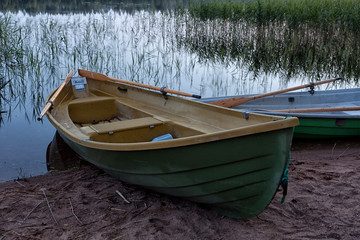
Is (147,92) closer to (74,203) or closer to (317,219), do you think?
(74,203)

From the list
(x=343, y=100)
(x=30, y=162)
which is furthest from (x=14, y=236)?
(x=343, y=100)

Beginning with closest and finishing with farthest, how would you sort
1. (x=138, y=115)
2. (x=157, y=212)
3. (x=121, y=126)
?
(x=157, y=212) → (x=121, y=126) → (x=138, y=115)

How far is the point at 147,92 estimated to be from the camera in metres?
4.81

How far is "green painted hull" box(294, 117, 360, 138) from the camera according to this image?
4.73 m

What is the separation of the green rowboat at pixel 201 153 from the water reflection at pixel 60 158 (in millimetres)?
582

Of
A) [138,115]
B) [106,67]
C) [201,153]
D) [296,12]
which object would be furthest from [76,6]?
[201,153]

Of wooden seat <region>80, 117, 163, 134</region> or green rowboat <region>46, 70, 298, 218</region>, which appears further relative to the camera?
wooden seat <region>80, 117, 163, 134</region>

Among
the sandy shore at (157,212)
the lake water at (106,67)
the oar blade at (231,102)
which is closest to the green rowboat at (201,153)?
the sandy shore at (157,212)

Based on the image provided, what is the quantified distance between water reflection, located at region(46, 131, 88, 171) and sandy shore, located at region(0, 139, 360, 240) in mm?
585

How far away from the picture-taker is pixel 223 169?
2.68 meters

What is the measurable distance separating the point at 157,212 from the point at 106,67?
17.6ft

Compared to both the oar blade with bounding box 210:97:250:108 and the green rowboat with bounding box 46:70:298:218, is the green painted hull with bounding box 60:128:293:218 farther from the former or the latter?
the oar blade with bounding box 210:97:250:108

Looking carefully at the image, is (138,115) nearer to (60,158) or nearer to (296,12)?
(60,158)

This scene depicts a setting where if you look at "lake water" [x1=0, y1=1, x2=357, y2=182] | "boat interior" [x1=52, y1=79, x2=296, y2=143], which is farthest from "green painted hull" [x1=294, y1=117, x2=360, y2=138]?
"lake water" [x1=0, y1=1, x2=357, y2=182]
